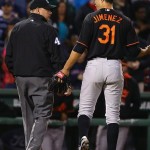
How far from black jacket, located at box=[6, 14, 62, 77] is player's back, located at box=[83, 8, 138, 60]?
0.52 m

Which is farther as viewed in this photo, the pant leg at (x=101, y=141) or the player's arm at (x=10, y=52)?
the pant leg at (x=101, y=141)

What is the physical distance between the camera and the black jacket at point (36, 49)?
758cm

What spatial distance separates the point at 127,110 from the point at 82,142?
231cm

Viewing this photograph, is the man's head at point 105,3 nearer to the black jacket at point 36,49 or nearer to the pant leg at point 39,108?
the black jacket at point 36,49

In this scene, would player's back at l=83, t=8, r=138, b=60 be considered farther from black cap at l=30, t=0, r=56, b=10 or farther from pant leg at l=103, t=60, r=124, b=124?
black cap at l=30, t=0, r=56, b=10

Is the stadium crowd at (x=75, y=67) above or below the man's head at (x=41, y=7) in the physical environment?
below

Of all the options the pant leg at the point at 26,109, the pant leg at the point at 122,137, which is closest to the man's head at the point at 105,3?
the pant leg at the point at 26,109

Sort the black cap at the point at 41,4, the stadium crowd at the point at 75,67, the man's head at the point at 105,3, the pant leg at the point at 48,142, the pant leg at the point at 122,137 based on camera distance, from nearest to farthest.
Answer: the man's head at the point at 105,3 → the black cap at the point at 41,4 → the pant leg at the point at 48,142 → the stadium crowd at the point at 75,67 → the pant leg at the point at 122,137

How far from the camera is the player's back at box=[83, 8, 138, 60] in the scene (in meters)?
7.19

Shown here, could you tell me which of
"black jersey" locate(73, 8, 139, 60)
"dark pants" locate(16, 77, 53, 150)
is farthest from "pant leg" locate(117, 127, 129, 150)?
"black jersey" locate(73, 8, 139, 60)

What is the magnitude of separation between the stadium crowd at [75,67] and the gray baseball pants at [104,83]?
24.3 inches

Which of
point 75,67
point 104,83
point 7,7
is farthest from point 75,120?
point 7,7

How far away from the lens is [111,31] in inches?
285

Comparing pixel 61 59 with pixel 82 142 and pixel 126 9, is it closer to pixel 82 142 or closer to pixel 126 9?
pixel 82 142
